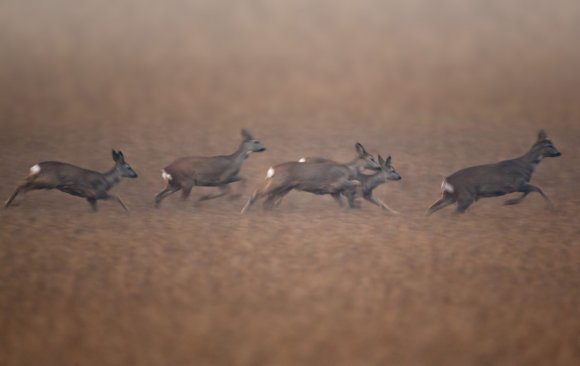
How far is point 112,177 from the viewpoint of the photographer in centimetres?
1209

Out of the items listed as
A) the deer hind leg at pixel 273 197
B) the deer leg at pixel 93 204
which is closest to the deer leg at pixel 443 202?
the deer hind leg at pixel 273 197

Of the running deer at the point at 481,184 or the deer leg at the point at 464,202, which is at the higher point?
the running deer at the point at 481,184

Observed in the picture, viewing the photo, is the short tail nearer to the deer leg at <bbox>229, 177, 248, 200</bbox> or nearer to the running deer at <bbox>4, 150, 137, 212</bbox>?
the deer leg at <bbox>229, 177, 248, 200</bbox>

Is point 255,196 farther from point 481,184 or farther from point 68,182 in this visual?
point 481,184

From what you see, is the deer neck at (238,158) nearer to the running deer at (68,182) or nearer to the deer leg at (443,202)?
the running deer at (68,182)

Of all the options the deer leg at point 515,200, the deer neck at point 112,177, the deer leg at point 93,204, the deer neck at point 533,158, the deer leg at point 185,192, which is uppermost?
the deer neck at point 112,177

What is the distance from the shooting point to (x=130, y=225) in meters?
11.1

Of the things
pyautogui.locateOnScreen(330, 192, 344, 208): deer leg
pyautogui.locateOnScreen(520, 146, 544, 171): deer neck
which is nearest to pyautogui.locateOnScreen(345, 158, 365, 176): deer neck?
pyautogui.locateOnScreen(330, 192, 344, 208): deer leg

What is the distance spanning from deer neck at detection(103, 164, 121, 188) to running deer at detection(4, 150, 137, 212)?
3.2 inches

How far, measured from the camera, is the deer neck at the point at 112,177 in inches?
472

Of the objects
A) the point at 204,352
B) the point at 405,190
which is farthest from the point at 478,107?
the point at 204,352

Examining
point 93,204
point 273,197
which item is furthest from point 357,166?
point 93,204

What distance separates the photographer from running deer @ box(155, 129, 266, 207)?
12.0m

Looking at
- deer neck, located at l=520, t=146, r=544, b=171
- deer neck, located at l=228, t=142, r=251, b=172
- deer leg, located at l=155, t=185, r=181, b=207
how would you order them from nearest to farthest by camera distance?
deer leg, located at l=155, t=185, r=181, b=207, deer neck, located at l=520, t=146, r=544, b=171, deer neck, located at l=228, t=142, r=251, b=172
